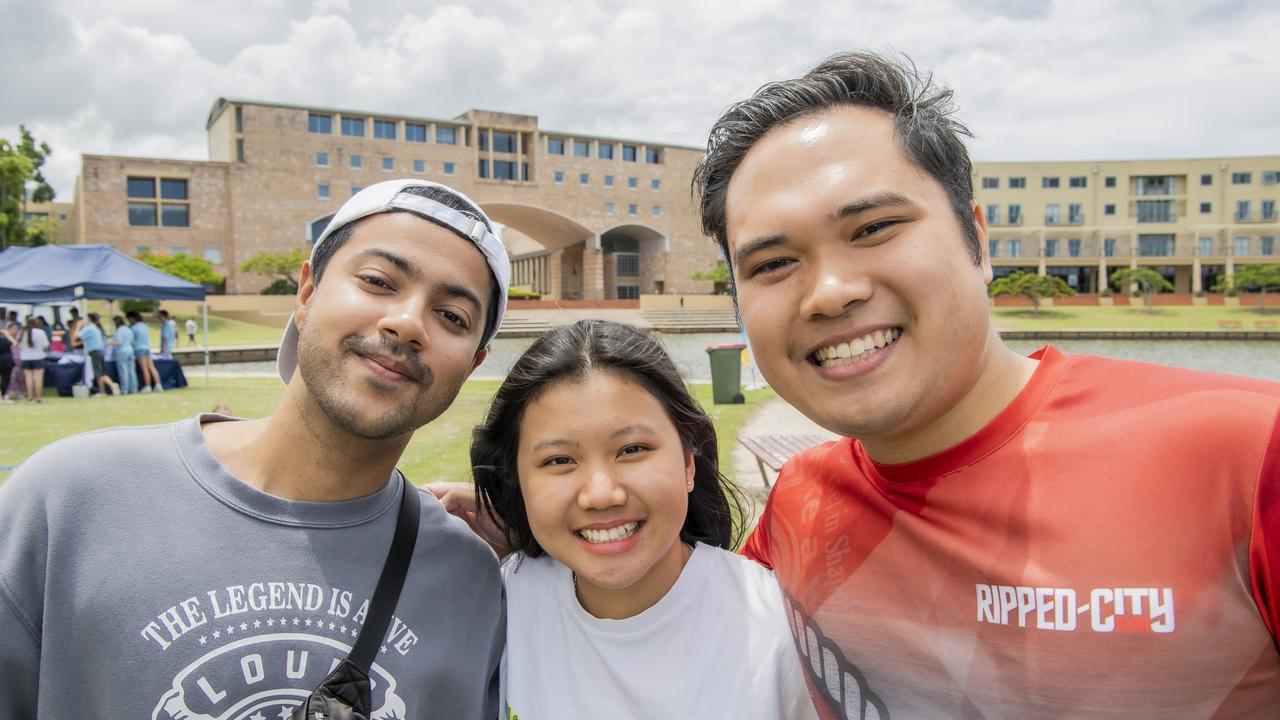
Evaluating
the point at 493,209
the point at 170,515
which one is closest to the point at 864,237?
the point at 170,515

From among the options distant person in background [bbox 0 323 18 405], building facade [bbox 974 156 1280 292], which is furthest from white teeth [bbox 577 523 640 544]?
building facade [bbox 974 156 1280 292]

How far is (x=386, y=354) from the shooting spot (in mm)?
1859

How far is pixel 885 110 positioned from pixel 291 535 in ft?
5.68

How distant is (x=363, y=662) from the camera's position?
1.67 m

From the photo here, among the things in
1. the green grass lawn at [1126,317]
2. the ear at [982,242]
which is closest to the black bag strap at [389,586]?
the ear at [982,242]

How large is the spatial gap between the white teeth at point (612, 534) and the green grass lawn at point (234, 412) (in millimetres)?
5186

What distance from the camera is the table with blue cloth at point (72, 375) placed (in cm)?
1377

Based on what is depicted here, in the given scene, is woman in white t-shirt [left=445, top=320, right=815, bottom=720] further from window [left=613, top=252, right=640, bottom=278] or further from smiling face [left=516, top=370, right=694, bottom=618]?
window [left=613, top=252, right=640, bottom=278]

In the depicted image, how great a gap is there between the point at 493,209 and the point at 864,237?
51.2m

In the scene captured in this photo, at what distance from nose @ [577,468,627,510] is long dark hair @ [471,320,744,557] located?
1.04 ft

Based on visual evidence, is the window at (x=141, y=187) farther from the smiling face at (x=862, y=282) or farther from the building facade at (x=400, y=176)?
the smiling face at (x=862, y=282)

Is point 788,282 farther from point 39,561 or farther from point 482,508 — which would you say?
point 39,561

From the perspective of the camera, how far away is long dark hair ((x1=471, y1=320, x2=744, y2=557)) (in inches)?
83.7

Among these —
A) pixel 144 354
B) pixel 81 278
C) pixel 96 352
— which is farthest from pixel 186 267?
pixel 81 278
